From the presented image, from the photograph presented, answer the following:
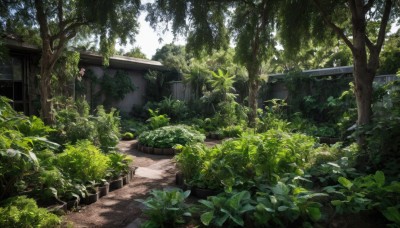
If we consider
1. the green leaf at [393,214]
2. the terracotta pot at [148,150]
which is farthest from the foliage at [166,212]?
the terracotta pot at [148,150]

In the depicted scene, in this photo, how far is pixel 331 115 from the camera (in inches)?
455

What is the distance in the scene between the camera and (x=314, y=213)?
300cm

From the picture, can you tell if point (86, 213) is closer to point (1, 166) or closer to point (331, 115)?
point (1, 166)

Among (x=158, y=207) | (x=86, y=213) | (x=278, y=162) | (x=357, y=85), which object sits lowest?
(x=86, y=213)

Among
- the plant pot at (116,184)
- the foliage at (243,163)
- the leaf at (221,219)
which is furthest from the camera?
the plant pot at (116,184)

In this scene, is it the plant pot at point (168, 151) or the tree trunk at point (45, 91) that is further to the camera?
the plant pot at point (168, 151)

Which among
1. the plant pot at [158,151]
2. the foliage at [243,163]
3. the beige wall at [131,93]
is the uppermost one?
the beige wall at [131,93]

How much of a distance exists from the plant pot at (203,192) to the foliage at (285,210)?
146 cm

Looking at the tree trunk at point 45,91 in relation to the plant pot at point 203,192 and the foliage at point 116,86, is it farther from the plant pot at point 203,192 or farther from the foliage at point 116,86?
the foliage at point 116,86

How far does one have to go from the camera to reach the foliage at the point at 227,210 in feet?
9.89

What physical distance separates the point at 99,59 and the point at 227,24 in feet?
21.0

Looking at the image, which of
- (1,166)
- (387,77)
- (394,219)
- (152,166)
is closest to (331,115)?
(387,77)

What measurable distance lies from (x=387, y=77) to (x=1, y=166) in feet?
36.8

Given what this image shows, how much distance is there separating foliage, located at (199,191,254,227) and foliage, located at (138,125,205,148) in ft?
16.4
